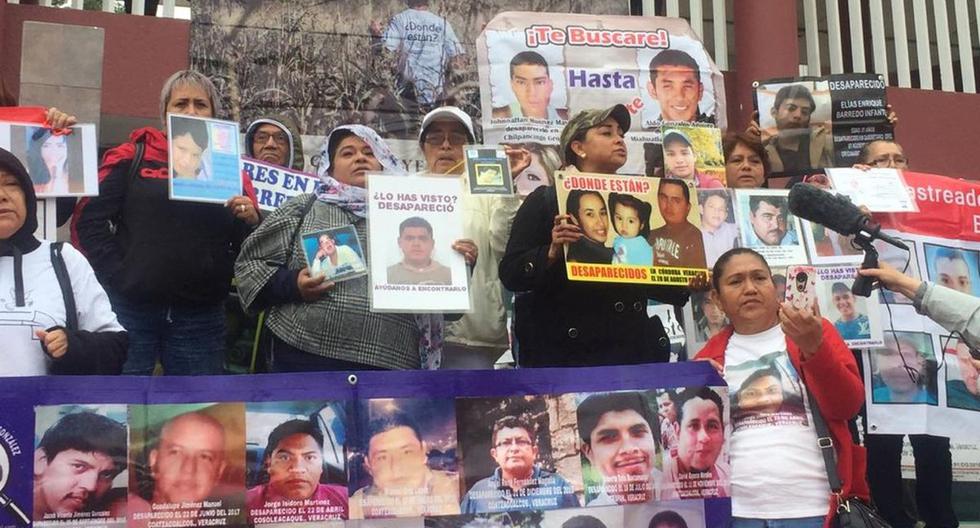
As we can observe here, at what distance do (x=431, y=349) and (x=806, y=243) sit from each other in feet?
5.04

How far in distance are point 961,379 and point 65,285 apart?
10.6 feet

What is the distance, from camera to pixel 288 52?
631 centimetres

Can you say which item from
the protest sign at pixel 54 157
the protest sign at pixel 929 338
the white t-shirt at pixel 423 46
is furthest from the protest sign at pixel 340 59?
the protest sign at pixel 929 338

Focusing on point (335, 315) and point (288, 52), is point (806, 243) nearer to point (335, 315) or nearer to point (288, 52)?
point (335, 315)

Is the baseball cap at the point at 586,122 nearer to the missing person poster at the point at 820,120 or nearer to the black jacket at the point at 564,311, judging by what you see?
the black jacket at the point at 564,311

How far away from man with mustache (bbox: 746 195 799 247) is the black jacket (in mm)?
621

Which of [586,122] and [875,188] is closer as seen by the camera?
[586,122]

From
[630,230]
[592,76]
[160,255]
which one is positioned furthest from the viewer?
[592,76]

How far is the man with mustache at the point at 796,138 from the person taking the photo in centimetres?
464

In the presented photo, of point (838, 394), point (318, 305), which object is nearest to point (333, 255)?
point (318, 305)

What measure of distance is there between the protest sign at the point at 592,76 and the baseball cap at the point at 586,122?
0.81 m

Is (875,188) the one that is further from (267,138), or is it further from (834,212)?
(267,138)

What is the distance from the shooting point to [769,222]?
410 centimetres

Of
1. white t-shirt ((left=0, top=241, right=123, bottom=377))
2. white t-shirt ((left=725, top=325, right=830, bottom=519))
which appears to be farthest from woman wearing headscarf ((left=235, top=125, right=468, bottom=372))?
white t-shirt ((left=725, top=325, right=830, bottom=519))
